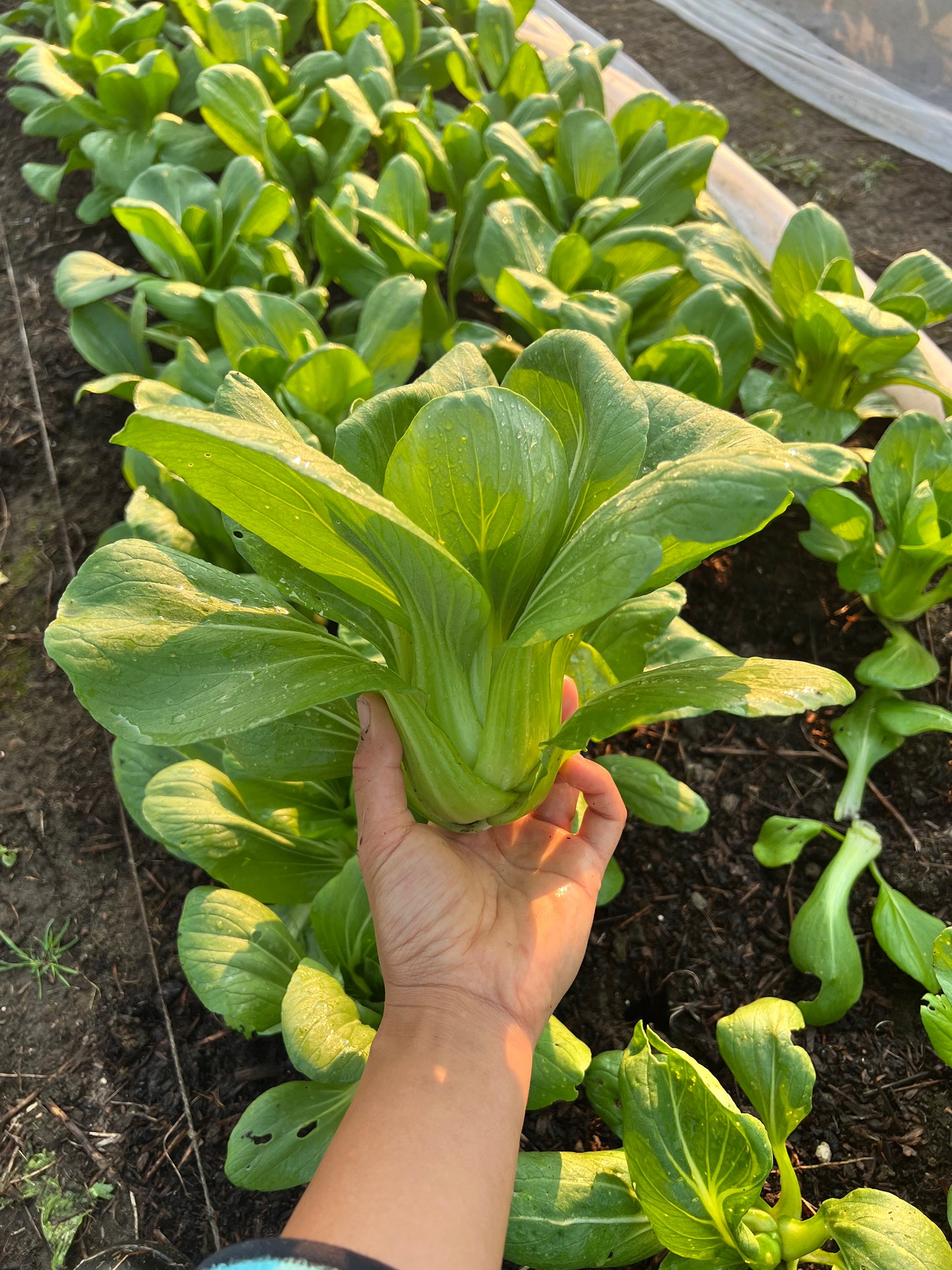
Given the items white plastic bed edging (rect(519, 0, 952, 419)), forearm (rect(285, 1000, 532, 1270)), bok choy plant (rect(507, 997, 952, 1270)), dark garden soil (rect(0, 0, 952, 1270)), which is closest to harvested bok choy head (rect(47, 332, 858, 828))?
forearm (rect(285, 1000, 532, 1270))

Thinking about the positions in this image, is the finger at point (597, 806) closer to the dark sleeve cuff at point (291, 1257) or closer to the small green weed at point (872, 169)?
the dark sleeve cuff at point (291, 1257)

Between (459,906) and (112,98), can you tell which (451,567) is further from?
(112,98)

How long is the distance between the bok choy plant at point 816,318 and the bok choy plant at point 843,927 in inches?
38.1

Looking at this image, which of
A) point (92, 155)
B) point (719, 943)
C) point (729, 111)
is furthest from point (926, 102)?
point (719, 943)

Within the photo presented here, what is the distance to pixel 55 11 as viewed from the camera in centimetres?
350

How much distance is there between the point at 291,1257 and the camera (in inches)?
34.0

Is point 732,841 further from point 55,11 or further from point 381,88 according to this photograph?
point 55,11

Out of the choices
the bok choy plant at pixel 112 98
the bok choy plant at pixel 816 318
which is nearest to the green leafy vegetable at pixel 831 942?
the bok choy plant at pixel 816 318

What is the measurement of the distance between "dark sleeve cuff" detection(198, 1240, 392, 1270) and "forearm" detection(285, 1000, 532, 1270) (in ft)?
0.18

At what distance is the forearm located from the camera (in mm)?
950

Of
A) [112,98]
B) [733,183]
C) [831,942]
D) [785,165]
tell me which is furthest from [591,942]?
[785,165]

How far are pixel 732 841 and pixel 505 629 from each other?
97 cm

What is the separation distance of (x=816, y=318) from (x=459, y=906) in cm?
161

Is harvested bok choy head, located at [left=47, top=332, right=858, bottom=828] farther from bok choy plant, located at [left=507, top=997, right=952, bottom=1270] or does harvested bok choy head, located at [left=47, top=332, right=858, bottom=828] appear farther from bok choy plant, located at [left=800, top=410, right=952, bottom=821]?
bok choy plant, located at [left=800, top=410, right=952, bottom=821]
